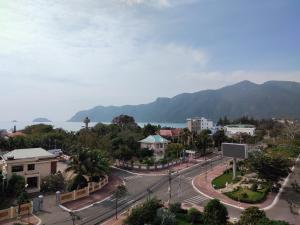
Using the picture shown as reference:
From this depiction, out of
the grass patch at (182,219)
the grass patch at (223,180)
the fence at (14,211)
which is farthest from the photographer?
the grass patch at (223,180)

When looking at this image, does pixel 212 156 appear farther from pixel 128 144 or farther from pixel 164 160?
pixel 128 144

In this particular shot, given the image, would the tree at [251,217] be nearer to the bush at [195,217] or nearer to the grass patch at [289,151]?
the bush at [195,217]

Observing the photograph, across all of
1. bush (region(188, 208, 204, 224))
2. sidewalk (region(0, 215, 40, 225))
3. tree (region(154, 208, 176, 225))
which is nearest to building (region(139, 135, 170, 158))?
bush (region(188, 208, 204, 224))

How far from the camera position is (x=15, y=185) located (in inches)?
1631

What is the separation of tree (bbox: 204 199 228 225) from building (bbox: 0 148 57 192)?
27.6 m

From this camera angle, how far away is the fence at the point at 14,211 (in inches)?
1293

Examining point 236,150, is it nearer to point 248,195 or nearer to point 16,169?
point 248,195

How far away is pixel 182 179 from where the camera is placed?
5419cm

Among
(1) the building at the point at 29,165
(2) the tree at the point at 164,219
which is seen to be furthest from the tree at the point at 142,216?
(1) the building at the point at 29,165

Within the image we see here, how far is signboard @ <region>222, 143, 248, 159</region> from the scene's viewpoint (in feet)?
172

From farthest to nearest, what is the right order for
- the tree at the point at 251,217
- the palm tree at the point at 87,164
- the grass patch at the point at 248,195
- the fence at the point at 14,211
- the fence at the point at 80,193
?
the palm tree at the point at 87,164 → the grass patch at the point at 248,195 → the fence at the point at 80,193 → the fence at the point at 14,211 → the tree at the point at 251,217

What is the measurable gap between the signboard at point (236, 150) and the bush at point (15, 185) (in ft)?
111

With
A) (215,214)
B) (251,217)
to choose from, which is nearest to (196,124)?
(215,214)

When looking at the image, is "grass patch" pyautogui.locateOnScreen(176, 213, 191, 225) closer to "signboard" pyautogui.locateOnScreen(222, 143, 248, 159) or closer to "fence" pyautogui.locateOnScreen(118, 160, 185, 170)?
A: "signboard" pyautogui.locateOnScreen(222, 143, 248, 159)
